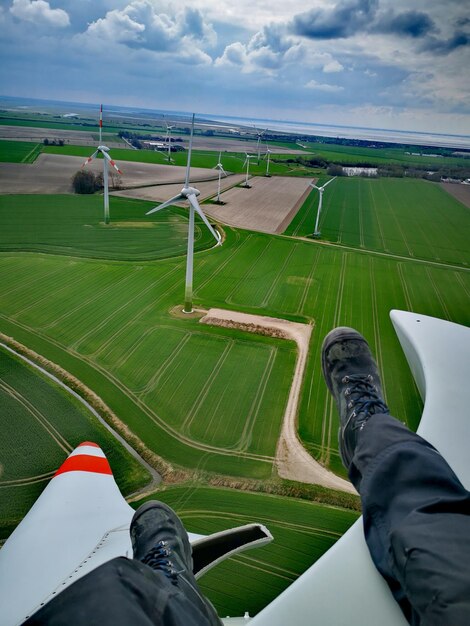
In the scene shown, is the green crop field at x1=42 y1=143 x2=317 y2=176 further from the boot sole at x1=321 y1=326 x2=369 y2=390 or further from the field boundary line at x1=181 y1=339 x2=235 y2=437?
the boot sole at x1=321 y1=326 x2=369 y2=390

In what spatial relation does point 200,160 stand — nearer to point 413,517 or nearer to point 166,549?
point 166,549

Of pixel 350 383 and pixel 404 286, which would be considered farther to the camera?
pixel 404 286

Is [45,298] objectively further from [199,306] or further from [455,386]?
[455,386]

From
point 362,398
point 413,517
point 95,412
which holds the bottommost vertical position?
point 95,412

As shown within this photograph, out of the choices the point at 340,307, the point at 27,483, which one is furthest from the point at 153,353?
the point at 340,307

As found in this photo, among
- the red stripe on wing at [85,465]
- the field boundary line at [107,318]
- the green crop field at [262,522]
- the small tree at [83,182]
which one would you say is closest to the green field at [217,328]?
the green crop field at [262,522]

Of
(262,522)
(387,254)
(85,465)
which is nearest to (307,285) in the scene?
(387,254)

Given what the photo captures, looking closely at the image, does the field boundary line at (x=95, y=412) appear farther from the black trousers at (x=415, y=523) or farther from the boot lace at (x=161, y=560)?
the black trousers at (x=415, y=523)
